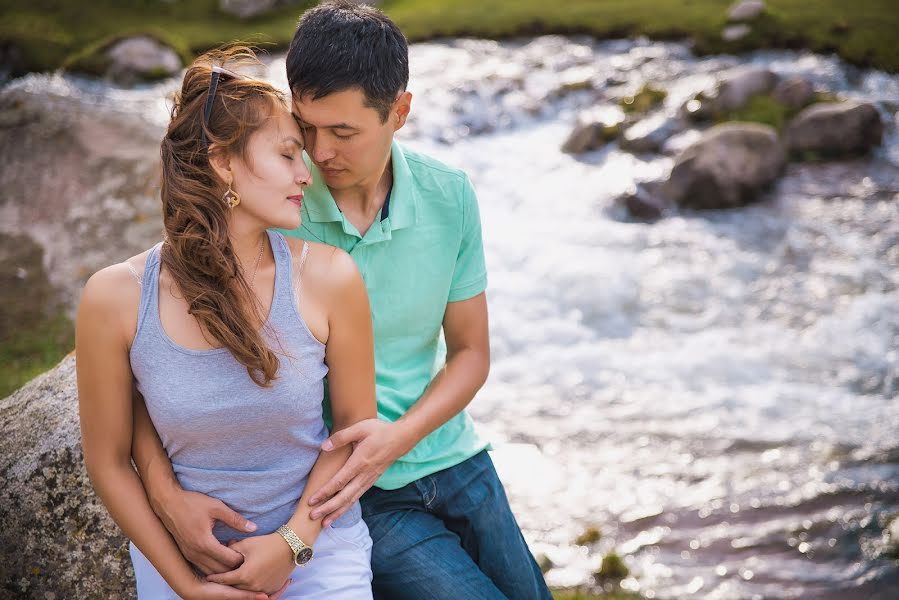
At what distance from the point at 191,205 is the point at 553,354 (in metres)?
7.20

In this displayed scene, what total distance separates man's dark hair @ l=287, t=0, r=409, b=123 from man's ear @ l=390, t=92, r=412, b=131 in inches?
2.7

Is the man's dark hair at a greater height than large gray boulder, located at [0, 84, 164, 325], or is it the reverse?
the man's dark hair

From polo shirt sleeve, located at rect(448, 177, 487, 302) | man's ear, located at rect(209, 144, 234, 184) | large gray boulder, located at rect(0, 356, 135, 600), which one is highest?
man's ear, located at rect(209, 144, 234, 184)

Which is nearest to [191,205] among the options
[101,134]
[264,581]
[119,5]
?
[264,581]

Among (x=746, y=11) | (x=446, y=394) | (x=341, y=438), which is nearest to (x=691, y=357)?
(x=446, y=394)

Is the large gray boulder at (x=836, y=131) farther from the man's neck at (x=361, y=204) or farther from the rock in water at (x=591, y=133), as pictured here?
the man's neck at (x=361, y=204)

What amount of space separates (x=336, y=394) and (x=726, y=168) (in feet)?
34.4

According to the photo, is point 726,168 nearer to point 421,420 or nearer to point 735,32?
point 735,32

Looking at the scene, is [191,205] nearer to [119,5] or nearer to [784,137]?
[784,137]

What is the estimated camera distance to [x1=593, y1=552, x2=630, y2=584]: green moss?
19.7ft

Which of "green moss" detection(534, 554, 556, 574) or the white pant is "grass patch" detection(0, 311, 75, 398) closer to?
"green moss" detection(534, 554, 556, 574)

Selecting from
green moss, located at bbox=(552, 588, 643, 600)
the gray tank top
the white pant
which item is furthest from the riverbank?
the white pant

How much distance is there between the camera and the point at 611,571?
6.02 meters

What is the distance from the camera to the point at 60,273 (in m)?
7.62
